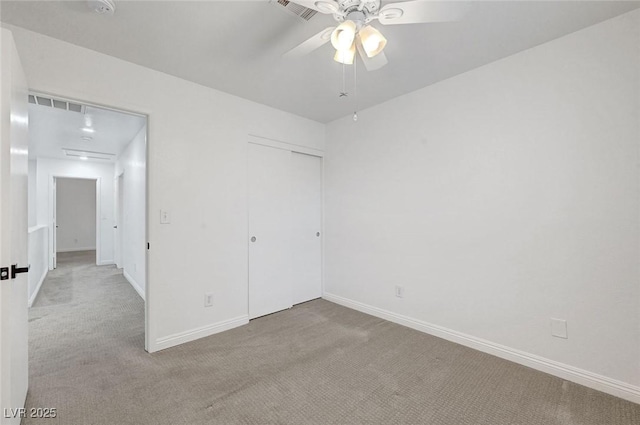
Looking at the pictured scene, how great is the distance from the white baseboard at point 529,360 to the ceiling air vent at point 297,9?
291 centimetres

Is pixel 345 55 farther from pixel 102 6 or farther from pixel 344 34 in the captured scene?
pixel 102 6

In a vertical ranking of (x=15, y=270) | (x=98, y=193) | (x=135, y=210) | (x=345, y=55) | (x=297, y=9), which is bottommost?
(x=15, y=270)

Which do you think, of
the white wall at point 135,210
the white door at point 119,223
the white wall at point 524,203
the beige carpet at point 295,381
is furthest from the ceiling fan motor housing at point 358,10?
the white door at point 119,223

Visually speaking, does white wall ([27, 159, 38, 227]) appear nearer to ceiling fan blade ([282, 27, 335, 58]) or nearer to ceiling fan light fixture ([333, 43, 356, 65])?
ceiling fan blade ([282, 27, 335, 58])

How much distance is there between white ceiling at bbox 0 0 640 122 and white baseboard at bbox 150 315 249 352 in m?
2.46

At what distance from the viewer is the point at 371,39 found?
57.4 inches

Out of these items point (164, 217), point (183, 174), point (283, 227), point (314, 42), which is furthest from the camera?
point (283, 227)

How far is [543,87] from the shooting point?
2.18 meters

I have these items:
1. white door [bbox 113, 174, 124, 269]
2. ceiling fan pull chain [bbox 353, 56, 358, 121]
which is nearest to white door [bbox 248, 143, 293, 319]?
ceiling fan pull chain [bbox 353, 56, 358, 121]

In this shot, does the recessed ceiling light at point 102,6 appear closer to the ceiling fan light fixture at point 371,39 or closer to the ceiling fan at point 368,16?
the ceiling fan at point 368,16

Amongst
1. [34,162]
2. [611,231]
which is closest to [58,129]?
[34,162]

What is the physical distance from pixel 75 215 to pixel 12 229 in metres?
9.70

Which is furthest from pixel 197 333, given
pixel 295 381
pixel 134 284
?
pixel 134 284

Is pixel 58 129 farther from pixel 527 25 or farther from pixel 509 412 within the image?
pixel 509 412
